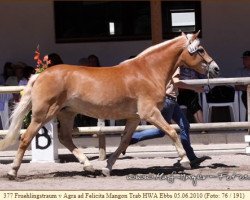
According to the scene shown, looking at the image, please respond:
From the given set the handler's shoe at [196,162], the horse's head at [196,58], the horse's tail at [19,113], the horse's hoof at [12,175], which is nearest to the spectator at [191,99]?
the handler's shoe at [196,162]

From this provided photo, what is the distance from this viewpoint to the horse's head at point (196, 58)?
1111cm

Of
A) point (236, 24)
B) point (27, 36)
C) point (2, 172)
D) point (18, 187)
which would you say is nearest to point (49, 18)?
point (27, 36)

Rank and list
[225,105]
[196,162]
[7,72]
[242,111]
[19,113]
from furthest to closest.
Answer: [7,72], [225,105], [242,111], [196,162], [19,113]

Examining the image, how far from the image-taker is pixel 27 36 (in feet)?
52.9

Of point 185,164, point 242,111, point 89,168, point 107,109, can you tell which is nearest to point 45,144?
point 89,168

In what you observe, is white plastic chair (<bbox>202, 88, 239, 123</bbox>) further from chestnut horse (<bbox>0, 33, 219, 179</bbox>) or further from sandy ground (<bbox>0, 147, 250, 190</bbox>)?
chestnut horse (<bbox>0, 33, 219, 179</bbox>)

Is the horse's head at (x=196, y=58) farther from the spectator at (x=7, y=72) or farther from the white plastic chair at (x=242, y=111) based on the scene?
the spectator at (x=7, y=72)

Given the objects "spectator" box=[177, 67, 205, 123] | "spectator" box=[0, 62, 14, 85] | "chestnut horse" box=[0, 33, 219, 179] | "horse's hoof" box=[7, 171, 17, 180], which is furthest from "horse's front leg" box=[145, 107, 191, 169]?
"spectator" box=[0, 62, 14, 85]

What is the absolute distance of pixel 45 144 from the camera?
12.7 metres

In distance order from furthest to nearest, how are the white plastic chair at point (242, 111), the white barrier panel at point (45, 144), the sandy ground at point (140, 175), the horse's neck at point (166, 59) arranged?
the white plastic chair at point (242, 111)
the white barrier panel at point (45, 144)
the horse's neck at point (166, 59)
the sandy ground at point (140, 175)

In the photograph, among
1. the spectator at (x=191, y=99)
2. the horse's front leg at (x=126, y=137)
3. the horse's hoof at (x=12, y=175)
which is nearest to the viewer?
the horse's hoof at (x=12, y=175)

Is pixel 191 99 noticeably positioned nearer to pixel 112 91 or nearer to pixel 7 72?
pixel 7 72

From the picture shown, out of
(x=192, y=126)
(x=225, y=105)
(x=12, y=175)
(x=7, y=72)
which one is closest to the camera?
(x=12, y=175)

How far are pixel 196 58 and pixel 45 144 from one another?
290cm
